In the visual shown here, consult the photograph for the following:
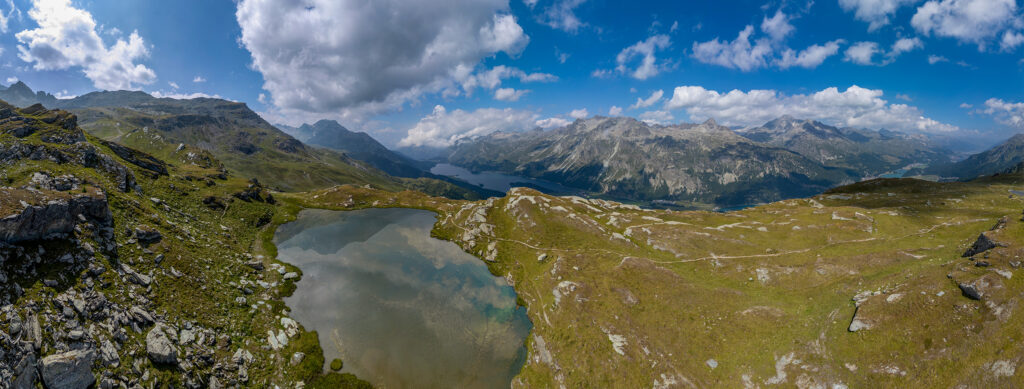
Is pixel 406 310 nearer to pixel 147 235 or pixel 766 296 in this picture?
pixel 147 235

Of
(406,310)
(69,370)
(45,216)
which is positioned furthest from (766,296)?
(45,216)

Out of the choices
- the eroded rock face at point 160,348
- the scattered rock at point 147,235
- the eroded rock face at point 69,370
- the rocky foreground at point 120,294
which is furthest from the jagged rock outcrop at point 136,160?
the eroded rock face at point 69,370

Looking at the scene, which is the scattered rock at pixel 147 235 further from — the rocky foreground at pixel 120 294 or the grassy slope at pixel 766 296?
the grassy slope at pixel 766 296

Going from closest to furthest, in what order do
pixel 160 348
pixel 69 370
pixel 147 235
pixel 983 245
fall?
pixel 69 370 → pixel 160 348 → pixel 983 245 → pixel 147 235

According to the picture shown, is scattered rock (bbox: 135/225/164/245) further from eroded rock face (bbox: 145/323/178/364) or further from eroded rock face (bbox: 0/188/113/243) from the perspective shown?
eroded rock face (bbox: 145/323/178/364)

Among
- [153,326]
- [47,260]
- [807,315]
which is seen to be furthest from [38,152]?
[807,315]

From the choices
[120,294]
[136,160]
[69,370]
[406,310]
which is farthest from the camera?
[136,160]

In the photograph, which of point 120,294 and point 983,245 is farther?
point 983,245
